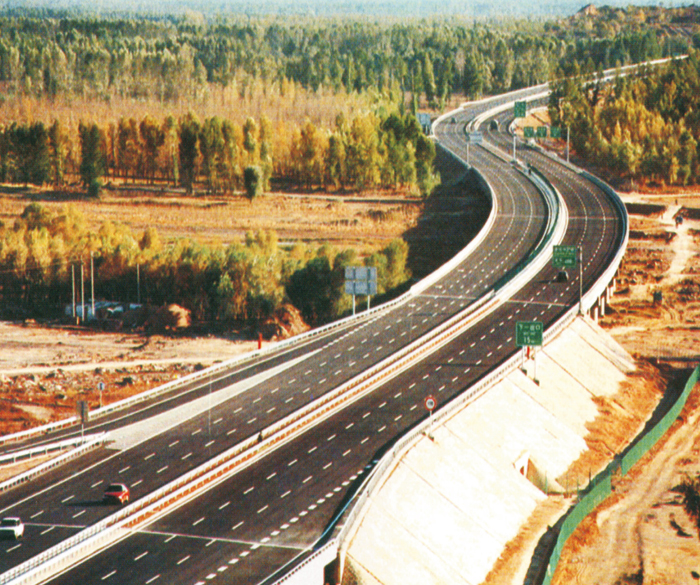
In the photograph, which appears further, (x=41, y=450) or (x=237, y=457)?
(x=41, y=450)

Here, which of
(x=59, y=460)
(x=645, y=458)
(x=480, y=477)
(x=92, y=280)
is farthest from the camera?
(x=92, y=280)

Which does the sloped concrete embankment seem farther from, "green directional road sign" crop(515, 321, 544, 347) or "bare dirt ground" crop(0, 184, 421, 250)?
"bare dirt ground" crop(0, 184, 421, 250)

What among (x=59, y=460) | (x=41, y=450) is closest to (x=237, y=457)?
(x=59, y=460)

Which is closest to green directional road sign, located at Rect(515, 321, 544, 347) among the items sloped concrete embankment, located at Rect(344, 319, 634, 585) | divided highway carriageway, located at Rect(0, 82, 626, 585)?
sloped concrete embankment, located at Rect(344, 319, 634, 585)

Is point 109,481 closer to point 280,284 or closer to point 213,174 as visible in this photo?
point 280,284

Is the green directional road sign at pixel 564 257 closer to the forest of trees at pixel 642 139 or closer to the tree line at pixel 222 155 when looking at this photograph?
the tree line at pixel 222 155

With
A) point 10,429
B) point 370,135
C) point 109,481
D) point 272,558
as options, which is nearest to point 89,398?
point 10,429

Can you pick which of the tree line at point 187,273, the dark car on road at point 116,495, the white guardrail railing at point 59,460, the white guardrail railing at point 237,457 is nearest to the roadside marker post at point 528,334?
the white guardrail railing at point 237,457

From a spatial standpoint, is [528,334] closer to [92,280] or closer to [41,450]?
[41,450]
